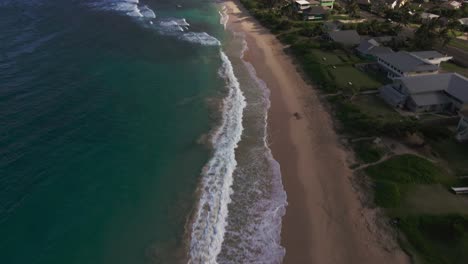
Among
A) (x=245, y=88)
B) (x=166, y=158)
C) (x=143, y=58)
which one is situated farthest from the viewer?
→ (x=143, y=58)

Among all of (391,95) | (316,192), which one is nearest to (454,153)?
Result: (391,95)

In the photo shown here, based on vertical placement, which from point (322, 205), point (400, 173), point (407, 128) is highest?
point (407, 128)

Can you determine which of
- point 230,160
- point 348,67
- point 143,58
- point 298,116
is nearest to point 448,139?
point 298,116

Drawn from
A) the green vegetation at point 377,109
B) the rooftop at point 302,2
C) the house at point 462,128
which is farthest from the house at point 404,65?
the rooftop at point 302,2

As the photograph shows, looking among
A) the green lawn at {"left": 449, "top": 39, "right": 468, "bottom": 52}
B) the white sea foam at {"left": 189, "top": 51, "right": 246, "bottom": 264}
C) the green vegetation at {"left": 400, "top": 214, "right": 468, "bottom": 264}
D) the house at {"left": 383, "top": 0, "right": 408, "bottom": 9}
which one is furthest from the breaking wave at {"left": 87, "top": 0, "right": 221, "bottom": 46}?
the house at {"left": 383, "top": 0, "right": 408, "bottom": 9}

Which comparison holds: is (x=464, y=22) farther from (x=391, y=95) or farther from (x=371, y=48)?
(x=391, y=95)

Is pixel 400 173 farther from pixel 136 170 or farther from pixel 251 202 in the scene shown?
pixel 136 170
